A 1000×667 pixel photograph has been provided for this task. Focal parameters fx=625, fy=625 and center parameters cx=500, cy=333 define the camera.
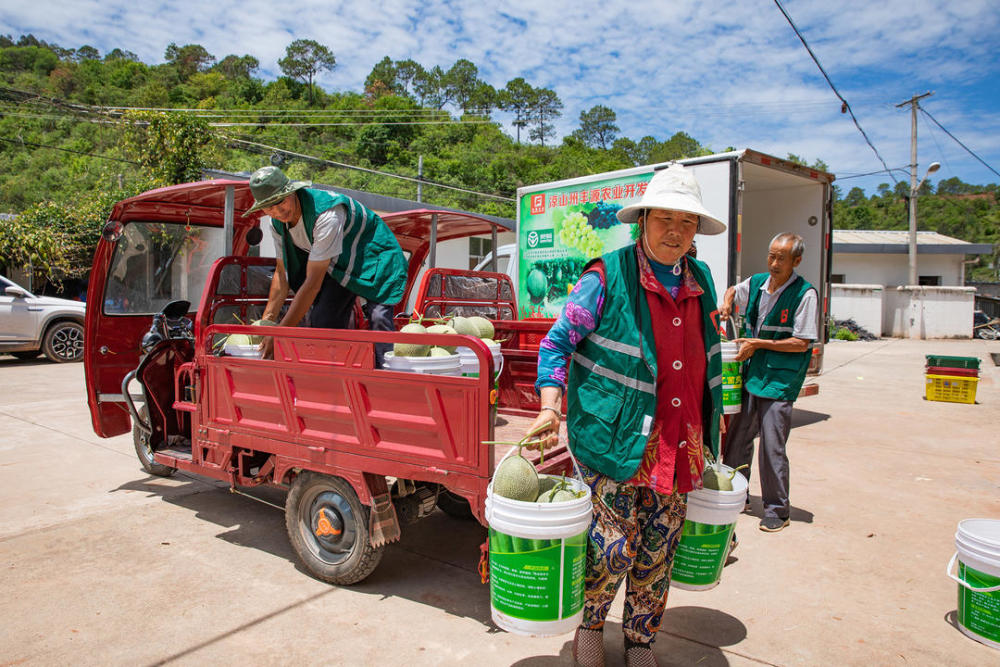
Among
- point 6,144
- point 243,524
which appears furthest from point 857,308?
point 6,144

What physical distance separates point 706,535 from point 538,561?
85 centimetres

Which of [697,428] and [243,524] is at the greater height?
[697,428]

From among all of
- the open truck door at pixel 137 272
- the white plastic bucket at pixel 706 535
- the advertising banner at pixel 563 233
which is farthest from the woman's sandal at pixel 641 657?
the advertising banner at pixel 563 233

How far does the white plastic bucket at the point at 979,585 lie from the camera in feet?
8.48

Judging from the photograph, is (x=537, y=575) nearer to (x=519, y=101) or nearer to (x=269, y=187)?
(x=269, y=187)

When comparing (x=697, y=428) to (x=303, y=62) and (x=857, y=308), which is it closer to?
(x=857, y=308)

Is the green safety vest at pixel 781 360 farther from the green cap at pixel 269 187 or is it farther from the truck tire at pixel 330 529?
the green cap at pixel 269 187

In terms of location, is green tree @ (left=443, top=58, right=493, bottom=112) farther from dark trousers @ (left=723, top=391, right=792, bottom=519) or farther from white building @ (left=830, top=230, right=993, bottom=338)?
dark trousers @ (left=723, top=391, right=792, bottom=519)

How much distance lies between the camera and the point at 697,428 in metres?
2.48

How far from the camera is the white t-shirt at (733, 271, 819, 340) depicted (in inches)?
168

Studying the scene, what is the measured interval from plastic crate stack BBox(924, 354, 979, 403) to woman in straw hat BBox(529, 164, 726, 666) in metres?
9.22

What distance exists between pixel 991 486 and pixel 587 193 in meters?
5.10

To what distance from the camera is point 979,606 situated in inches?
105

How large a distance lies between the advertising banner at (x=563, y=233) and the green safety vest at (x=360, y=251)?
158 inches
